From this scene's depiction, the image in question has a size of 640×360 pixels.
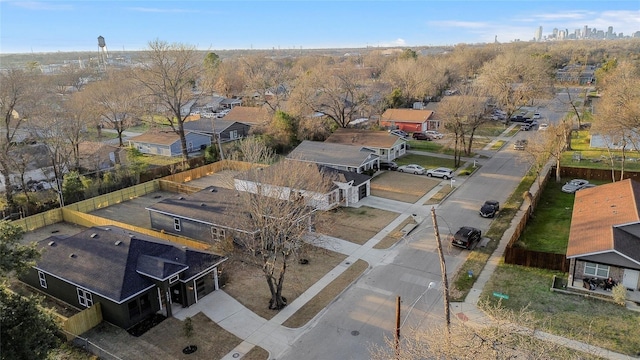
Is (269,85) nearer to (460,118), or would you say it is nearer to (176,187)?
(176,187)

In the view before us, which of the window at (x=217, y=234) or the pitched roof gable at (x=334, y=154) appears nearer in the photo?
the window at (x=217, y=234)

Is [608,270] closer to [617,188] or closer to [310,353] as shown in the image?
[617,188]

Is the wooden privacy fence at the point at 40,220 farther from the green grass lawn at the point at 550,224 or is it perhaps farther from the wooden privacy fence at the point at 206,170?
the green grass lawn at the point at 550,224

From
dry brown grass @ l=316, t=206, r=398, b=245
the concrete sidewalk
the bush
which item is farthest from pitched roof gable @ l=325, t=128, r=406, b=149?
the bush

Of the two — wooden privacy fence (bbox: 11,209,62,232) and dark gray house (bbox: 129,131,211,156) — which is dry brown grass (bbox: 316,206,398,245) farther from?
dark gray house (bbox: 129,131,211,156)

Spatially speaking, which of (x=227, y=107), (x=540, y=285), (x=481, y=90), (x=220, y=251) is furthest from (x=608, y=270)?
(x=227, y=107)

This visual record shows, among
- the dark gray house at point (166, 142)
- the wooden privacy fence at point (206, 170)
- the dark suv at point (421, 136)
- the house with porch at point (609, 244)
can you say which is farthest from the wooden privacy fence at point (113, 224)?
the dark suv at point (421, 136)

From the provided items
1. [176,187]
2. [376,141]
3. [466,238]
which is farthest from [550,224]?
[176,187]
